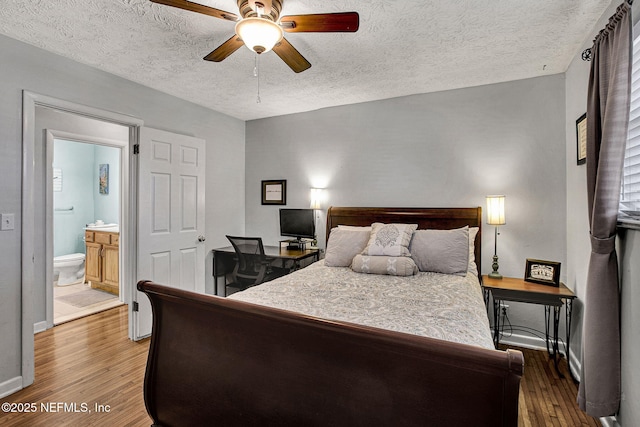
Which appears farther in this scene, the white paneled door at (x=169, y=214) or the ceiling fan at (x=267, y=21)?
the white paneled door at (x=169, y=214)

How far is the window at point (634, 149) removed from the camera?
161 cm

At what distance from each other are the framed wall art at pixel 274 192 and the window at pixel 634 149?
3.19 m

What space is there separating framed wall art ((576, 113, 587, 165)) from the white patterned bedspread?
1.16 m

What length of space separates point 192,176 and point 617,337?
12.1 feet

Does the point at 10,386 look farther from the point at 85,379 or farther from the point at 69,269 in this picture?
the point at 69,269

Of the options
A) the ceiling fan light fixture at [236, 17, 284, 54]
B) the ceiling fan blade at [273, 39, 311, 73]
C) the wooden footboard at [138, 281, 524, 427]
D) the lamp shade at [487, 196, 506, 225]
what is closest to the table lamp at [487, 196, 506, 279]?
the lamp shade at [487, 196, 506, 225]

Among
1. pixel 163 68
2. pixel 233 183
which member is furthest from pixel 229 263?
pixel 163 68

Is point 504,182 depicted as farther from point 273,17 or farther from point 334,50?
point 273,17

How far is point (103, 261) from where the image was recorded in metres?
4.43

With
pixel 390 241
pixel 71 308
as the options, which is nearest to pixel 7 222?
pixel 71 308

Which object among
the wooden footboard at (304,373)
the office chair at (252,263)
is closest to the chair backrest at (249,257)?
the office chair at (252,263)

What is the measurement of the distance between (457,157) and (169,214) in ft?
9.88

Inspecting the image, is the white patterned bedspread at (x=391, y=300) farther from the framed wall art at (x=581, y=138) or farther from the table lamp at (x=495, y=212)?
the framed wall art at (x=581, y=138)

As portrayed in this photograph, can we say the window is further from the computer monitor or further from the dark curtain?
the computer monitor
